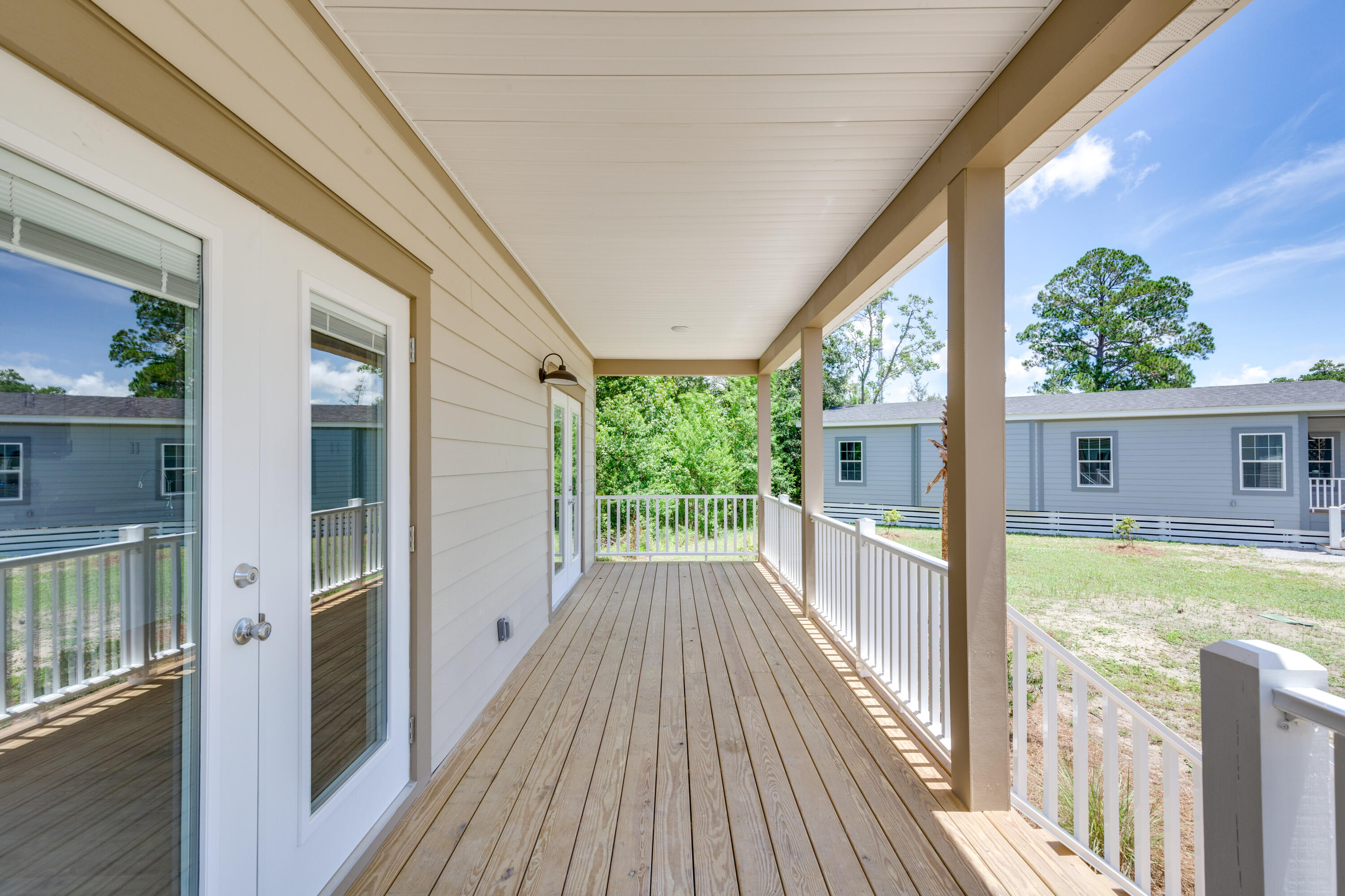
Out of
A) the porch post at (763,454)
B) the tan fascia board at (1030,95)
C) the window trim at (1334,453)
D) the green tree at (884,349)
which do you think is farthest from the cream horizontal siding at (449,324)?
the green tree at (884,349)

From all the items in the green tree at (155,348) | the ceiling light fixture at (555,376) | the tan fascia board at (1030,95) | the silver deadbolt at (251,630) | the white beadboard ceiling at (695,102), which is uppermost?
the white beadboard ceiling at (695,102)

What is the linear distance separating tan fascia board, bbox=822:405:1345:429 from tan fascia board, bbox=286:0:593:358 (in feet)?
22.3

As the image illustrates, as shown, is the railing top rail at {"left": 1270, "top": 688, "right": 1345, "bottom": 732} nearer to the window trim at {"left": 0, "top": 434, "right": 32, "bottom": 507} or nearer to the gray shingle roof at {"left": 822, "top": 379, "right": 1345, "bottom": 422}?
the window trim at {"left": 0, "top": 434, "right": 32, "bottom": 507}

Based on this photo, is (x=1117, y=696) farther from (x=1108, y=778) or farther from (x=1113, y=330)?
(x=1113, y=330)

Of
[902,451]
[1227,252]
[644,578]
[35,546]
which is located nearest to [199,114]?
[35,546]

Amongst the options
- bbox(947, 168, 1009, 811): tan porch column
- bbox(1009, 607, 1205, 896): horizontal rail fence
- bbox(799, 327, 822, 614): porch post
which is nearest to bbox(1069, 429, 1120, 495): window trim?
bbox(799, 327, 822, 614): porch post

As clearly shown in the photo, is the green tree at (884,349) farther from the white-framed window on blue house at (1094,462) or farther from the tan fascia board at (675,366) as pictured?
the tan fascia board at (675,366)

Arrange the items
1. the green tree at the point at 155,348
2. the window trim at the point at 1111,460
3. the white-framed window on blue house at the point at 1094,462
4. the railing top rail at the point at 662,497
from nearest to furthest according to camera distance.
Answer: the green tree at the point at 155,348, the railing top rail at the point at 662,497, the window trim at the point at 1111,460, the white-framed window on blue house at the point at 1094,462

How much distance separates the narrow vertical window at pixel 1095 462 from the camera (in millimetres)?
10758

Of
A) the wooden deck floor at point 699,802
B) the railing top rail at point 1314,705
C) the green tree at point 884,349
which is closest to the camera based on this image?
the railing top rail at point 1314,705

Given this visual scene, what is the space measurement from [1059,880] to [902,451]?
11718mm

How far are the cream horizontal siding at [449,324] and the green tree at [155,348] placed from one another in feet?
1.63

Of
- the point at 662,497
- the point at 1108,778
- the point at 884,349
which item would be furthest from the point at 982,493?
the point at 884,349

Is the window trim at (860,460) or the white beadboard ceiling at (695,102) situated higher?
the white beadboard ceiling at (695,102)
